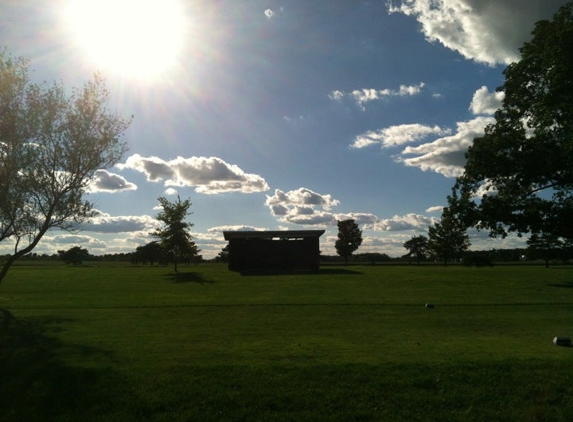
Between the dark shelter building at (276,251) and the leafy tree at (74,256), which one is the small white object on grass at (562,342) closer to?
the dark shelter building at (276,251)

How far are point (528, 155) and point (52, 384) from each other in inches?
738

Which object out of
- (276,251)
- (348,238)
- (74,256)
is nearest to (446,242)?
(348,238)

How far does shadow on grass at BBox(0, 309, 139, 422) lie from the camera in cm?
809

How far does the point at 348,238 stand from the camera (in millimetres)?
115438

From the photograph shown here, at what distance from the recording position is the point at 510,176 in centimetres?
2077

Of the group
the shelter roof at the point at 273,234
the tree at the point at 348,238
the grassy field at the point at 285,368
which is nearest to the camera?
the grassy field at the point at 285,368

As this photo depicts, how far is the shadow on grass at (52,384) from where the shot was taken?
8.09m

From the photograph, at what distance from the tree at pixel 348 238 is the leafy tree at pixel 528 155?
92.7 metres

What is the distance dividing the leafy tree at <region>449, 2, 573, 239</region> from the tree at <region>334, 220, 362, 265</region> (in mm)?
92690

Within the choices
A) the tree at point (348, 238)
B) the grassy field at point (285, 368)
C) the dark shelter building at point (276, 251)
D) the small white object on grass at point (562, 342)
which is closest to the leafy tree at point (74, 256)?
the tree at point (348, 238)

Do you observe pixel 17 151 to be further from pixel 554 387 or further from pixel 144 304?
pixel 554 387

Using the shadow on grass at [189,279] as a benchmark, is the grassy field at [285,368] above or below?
below

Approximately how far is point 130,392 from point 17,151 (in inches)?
653

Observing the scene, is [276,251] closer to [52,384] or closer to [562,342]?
[562,342]
